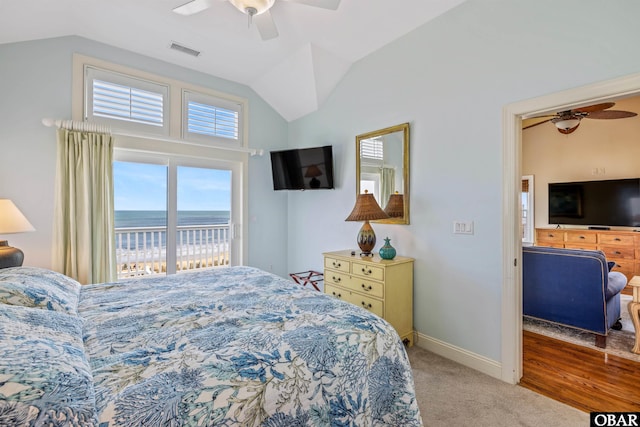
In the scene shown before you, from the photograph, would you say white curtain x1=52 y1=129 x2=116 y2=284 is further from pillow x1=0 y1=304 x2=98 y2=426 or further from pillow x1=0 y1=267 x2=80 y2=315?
pillow x1=0 y1=304 x2=98 y2=426

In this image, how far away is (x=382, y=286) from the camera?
2689 millimetres

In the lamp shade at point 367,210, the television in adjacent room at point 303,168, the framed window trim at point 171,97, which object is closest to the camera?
the lamp shade at point 367,210

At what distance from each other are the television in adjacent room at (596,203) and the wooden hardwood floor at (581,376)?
3.32m

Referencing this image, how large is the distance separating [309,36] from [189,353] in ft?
10.5

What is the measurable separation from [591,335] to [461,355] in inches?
61.8

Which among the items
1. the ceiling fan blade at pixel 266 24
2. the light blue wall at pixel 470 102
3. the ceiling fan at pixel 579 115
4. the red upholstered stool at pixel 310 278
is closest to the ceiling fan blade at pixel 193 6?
the ceiling fan blade at pixel 266 24

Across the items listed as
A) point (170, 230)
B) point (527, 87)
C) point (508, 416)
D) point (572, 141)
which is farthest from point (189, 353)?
point (572, 141)

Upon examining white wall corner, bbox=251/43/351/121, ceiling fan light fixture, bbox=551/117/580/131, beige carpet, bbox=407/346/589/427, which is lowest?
beige carpet, bbox=407/346/589/427

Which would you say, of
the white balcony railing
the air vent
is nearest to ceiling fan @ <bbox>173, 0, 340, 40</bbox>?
the air vent

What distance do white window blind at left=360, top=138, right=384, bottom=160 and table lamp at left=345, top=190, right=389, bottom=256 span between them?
54cm

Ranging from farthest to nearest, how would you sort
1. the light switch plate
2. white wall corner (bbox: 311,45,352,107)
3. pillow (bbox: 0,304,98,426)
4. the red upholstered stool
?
1. the red upholstered stool
2. white wall corner (bbox: 311,45,352,107)
3. the light switch plate
4. pillow (bbox: 0,304,98,426)

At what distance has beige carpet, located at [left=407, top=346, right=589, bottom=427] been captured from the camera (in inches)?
72.3

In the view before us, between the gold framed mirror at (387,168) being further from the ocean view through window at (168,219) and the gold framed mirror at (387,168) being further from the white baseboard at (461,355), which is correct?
the ocean view through window at (168,219)

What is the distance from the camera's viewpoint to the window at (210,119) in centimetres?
388
